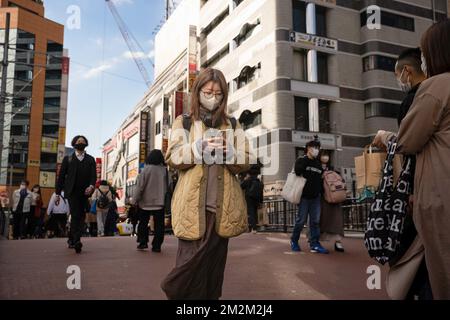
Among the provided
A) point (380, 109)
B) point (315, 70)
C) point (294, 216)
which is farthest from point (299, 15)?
point (294, 216)

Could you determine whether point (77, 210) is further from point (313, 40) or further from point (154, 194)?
point (313, 40)

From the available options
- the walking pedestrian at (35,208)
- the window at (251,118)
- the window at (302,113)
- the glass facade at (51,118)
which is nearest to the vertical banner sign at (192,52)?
the window at (251,118)

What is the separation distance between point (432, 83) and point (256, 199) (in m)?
9.41

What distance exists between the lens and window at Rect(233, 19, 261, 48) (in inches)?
1048

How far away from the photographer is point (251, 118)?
85.3ft

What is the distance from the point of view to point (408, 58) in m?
2.62

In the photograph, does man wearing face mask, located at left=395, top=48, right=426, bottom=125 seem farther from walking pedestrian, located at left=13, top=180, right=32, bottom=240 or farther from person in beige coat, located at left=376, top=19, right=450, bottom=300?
walking pedestrian, located at left=13, top=180, right=32, bottom=240

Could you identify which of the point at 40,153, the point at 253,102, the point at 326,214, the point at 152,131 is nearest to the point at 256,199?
the point at 326,214

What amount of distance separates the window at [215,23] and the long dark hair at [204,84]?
29046 millimetres

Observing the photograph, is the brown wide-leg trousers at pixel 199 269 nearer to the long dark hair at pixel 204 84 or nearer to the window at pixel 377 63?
the long dark hair at pixel 204 84

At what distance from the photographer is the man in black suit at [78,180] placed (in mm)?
6617

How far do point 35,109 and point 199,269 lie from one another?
40.6 m
